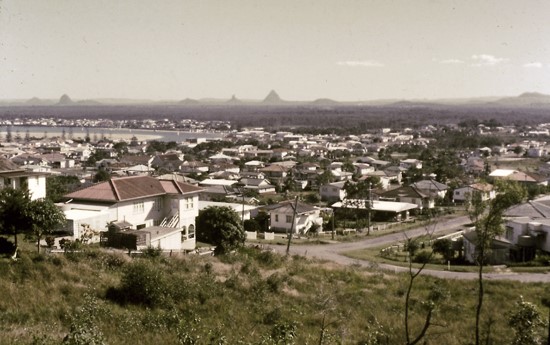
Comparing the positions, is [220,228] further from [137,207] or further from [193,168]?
[193,168]

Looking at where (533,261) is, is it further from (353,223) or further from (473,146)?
(473,146)

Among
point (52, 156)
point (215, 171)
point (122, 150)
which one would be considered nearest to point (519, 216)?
point (215, 171)

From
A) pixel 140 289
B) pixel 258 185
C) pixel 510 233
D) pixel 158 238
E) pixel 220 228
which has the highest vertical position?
pixel 140 289

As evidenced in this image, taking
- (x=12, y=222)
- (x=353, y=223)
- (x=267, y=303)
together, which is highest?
(x=12, y=222)

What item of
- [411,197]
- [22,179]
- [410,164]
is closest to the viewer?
[22,179]

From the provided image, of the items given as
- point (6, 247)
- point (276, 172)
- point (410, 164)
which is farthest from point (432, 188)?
point (6, 247)

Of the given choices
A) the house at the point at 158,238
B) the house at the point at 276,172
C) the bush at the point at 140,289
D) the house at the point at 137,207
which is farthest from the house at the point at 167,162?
the bush at the point at 140,289

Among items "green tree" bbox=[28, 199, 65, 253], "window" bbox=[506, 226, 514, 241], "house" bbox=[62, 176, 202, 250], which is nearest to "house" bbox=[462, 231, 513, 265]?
"window" bbox=[506, 226, 514, 241]

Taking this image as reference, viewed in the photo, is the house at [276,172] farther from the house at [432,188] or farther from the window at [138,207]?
the window at [138,207]
